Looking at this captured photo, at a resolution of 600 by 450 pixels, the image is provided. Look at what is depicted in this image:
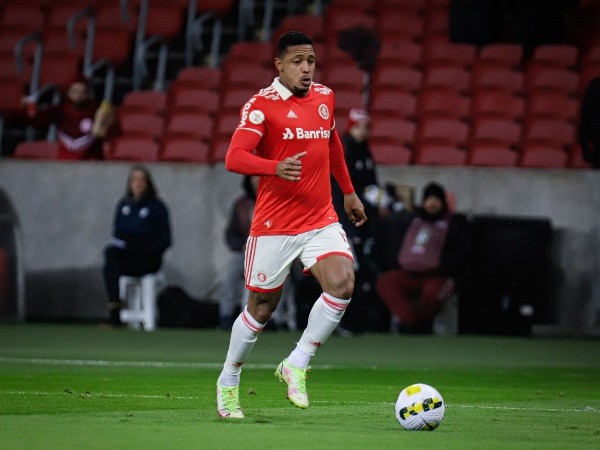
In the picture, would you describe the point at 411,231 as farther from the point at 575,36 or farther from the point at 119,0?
the point at 119,0

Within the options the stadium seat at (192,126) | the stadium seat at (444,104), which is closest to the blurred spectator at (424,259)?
the stadium seat at (444,104)

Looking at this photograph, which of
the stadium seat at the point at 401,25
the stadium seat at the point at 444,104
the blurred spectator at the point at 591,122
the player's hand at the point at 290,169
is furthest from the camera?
the stadium seat at the point at 401,25

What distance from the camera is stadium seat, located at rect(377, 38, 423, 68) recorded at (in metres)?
20.1

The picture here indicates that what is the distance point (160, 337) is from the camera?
53.1 feet

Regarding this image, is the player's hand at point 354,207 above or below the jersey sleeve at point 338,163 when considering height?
below

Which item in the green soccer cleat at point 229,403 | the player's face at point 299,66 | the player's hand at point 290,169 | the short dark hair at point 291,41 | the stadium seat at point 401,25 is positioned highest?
the stadium seat at point 401,25

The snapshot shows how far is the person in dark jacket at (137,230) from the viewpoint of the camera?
56.0 ft

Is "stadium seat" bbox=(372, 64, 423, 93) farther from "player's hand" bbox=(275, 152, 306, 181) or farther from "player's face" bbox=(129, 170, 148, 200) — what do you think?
"player's hand" bbox=(275, 152, 306, 181)

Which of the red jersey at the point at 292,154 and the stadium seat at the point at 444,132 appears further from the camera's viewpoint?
the stadium seat at the point at 444,132

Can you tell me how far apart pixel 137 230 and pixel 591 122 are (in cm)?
552

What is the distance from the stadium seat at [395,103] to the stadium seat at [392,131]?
19cm

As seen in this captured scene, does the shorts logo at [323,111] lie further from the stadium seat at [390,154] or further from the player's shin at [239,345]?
the stadium seat at [390,154]

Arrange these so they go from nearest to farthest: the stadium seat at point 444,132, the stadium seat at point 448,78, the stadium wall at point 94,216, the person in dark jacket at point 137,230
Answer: the person in dark jacket at point 137,230 → the stadium wall at point 94,216 → the stadium seat at point 444,132 → the stadium seat at point 448,78

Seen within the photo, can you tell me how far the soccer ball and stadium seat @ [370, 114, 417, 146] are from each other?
11489 millimetres
